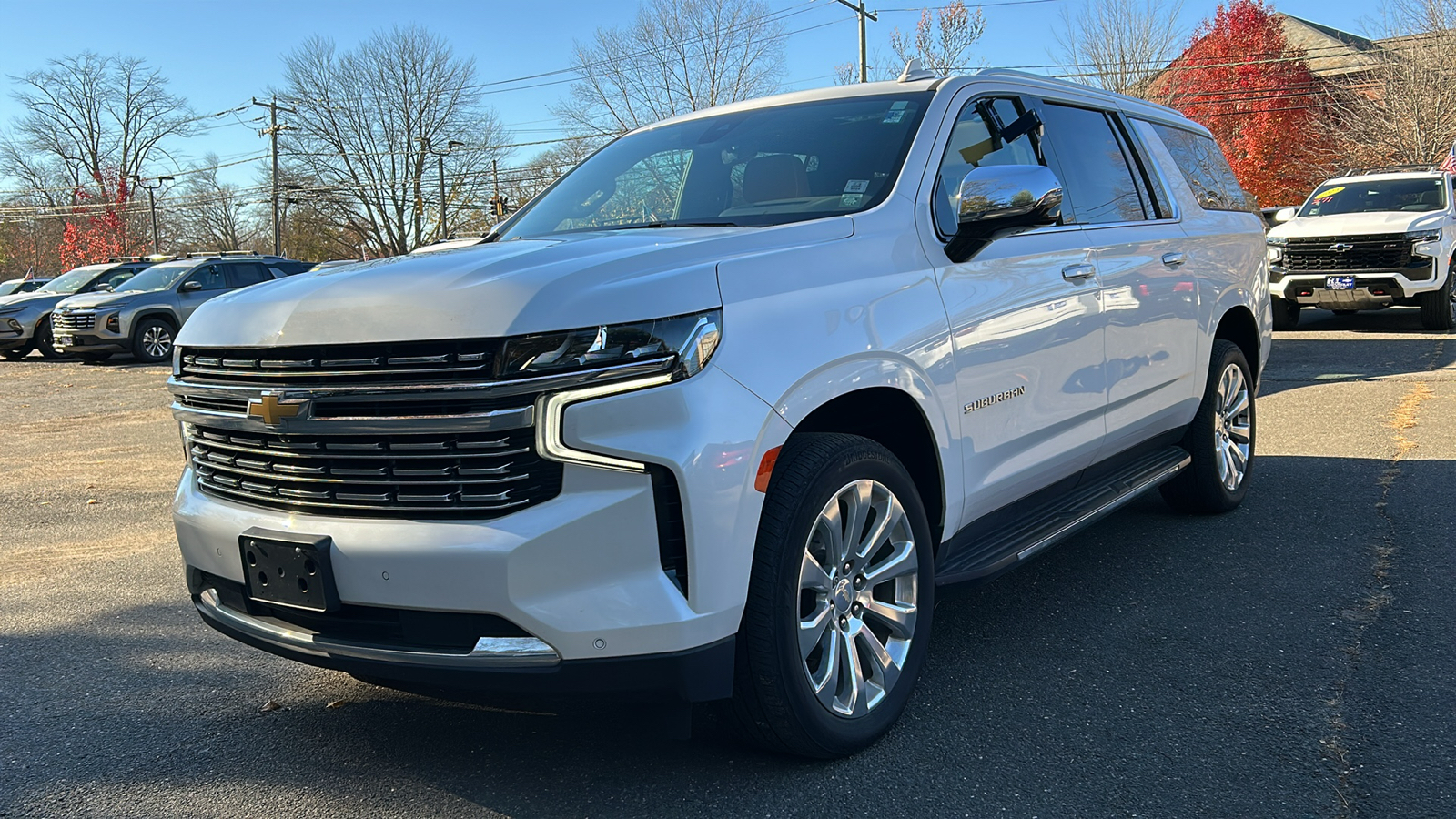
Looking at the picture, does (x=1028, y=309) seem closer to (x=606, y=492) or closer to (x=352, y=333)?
(x=606, y=492)

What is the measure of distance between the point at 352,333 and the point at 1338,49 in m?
57.1

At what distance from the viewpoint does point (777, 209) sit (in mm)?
3479

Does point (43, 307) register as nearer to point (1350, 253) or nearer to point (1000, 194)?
point (1350, 253)

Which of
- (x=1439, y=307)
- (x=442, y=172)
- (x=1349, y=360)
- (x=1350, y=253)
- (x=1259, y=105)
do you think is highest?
(x=442, y=172)

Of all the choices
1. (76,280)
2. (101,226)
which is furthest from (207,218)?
(76,280)

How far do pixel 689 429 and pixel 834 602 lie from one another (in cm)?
76

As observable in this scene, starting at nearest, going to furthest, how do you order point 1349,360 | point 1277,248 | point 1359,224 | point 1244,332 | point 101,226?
point 1244,332, point 1349,360, point 1359,224, point 1277,248, point 101,226

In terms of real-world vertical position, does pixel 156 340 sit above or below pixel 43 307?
below

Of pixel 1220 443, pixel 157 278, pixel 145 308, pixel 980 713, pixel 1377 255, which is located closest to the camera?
pixel 980 713

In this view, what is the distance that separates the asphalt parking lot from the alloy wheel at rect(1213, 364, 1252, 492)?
236 millimetres

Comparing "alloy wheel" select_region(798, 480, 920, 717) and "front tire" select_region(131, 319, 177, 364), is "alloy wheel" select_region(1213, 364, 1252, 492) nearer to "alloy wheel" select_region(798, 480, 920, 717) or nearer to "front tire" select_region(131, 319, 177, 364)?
"alloy wheel" select_region(798, 480, 920, 717)

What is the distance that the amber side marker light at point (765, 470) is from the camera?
2537mm

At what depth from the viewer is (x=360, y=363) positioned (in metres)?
2.49

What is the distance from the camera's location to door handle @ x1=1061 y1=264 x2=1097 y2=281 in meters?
3.81
